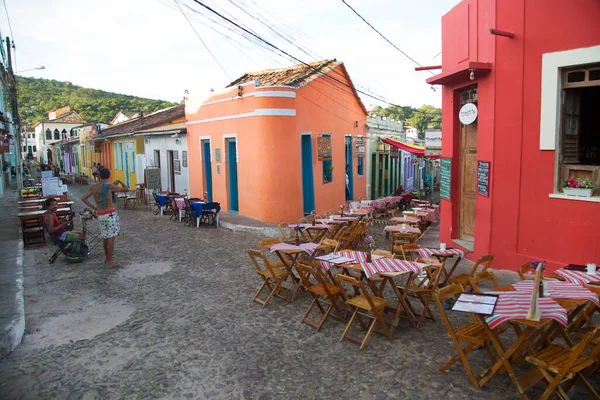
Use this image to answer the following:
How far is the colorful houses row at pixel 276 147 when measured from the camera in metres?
12.0

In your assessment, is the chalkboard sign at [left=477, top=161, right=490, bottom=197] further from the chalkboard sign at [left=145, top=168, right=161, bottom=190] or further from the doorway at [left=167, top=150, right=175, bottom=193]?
the chalkboard sign at [left=145, top=168, right=161, bottom=190]

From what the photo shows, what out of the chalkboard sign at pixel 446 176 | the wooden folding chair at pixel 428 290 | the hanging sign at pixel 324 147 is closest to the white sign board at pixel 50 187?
the hanging sign at pixel 324 147

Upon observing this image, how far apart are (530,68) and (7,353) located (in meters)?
7.84

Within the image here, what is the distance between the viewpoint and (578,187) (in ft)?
19.6

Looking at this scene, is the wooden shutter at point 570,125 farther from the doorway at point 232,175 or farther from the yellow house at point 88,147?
the yellow house at point 88,147

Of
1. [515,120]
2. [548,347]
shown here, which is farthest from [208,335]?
[515,120]

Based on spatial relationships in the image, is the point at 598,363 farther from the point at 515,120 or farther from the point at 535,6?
the point at 535,6

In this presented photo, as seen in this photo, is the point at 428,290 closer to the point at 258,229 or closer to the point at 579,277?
the point at 579,277

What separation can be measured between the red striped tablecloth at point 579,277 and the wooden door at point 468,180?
3.77m

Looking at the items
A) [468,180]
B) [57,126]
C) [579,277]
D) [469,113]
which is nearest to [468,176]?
[468,180]

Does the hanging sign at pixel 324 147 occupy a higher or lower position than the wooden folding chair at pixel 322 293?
higher

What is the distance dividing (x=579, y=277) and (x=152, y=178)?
1630 cm

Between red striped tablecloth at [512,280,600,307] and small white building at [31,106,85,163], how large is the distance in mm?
61019

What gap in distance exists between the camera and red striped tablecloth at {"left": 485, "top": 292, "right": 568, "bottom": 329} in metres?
3.26
